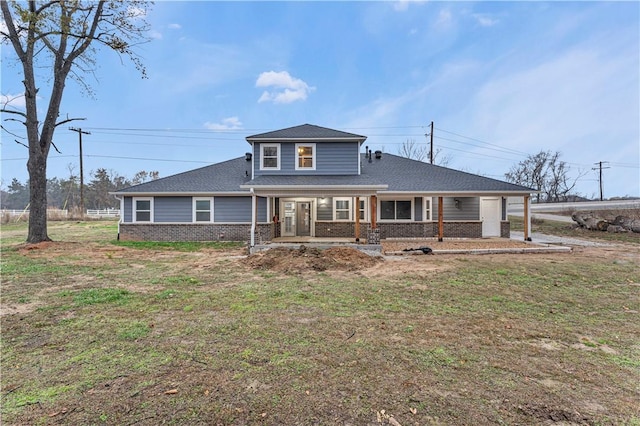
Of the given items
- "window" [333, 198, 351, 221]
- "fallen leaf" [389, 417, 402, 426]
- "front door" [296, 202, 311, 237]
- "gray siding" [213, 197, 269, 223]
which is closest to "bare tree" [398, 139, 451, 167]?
"window" [333, 198, 351, 221]

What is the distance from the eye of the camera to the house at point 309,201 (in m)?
14.2

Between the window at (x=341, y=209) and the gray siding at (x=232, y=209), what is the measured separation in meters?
4.53

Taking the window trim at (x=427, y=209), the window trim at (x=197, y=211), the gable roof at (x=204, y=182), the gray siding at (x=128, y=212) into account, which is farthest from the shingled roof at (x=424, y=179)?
the gray siding at (x=128, y=212)

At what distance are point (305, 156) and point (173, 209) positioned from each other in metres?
7.60

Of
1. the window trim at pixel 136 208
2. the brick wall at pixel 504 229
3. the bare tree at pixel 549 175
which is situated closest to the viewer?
the window trim at pixel 136 208

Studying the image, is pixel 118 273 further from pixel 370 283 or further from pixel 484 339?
pixel 484 339

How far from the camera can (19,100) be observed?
13.3m

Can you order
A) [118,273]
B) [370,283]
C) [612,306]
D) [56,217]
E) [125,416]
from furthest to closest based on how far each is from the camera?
[56,217] → [118,273] → [370,283] → [612,306] → [125,416]

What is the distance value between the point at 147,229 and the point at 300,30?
14.7 metres

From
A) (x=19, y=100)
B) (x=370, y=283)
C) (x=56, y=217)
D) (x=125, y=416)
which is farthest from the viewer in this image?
(x=56, y=217)

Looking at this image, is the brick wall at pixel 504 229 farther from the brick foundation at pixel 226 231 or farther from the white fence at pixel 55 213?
the white fence at pixel 55 213

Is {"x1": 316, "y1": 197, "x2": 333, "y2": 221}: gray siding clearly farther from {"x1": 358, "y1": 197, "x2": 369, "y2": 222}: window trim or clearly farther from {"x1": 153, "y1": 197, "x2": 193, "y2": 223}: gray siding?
{"x1": 153, "y1": 197, "x2": 193, "y2": 223}: gray siding

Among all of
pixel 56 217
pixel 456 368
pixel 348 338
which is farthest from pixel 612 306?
pixel 56 217

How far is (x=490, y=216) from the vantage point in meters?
16.3
